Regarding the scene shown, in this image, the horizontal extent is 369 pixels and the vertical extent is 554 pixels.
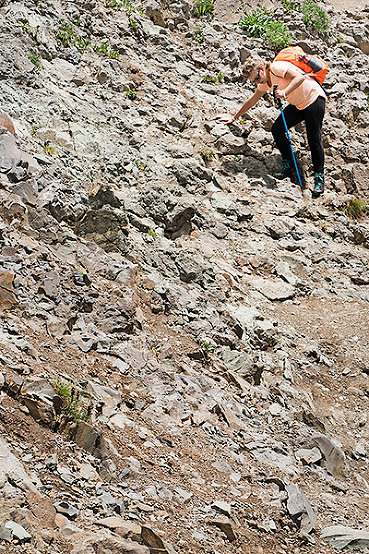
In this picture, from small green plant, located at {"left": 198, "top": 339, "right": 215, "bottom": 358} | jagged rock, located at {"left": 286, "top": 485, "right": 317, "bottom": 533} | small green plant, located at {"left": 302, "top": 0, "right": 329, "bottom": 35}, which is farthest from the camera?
small green plant, located at {"left": 302, "top": 0, "right": 329, "bottom": 35}

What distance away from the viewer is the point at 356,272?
26.0ft

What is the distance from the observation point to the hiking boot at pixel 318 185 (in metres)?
9.03

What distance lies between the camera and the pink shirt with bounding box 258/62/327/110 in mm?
8844

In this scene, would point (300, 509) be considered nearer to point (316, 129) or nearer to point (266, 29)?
point (316, 129)

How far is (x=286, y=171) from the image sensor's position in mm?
9164

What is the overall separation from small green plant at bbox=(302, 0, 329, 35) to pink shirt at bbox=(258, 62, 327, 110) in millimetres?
3576

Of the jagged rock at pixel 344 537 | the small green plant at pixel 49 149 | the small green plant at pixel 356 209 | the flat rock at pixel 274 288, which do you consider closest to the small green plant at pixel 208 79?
the small green plant at pixel 356 209

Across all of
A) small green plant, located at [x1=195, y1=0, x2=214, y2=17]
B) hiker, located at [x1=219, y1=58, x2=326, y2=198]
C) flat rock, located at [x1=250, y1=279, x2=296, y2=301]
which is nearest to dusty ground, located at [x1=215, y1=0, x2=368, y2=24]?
small green plant, located at [x1=195, y1=0, x2=214, y2=17]

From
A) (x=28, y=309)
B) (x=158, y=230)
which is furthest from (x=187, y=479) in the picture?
(x=158, y=230)

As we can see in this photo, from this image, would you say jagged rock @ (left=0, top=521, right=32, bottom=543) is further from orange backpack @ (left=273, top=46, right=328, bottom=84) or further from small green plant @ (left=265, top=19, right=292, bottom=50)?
small green plant @ (left=265, top=19, right=292, bottom=50)

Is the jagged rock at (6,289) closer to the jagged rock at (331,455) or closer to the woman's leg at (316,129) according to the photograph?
the jagged rock at (331,455)

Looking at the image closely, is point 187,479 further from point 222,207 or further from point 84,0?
point 84,0

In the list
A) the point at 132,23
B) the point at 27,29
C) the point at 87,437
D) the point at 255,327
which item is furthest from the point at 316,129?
the point at 87,437

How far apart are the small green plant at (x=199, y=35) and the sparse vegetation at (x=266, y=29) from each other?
1048mm
